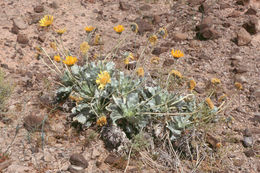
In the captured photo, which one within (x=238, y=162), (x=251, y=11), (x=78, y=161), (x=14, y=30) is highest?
(x=251, y=11)

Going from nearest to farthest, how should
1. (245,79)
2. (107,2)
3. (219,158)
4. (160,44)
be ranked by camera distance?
(219,158)
(245,79)
(160,44)
(107,2)

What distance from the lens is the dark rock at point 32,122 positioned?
3.22 m

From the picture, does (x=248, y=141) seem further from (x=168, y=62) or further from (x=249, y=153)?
(x=168, y=62)

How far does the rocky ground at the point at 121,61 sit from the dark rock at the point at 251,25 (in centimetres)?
1

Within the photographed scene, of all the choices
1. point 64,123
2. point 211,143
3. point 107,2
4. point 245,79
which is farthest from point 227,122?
point 107,2

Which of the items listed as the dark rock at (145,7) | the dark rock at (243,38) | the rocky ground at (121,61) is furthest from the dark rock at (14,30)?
the dark rock at (243,38)

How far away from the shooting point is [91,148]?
3105 mm

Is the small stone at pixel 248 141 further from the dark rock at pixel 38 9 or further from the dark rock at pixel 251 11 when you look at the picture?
the dark rock at pixel 38 9

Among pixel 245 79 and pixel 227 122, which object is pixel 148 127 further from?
pixel 245 79

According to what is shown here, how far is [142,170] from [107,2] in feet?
11.9

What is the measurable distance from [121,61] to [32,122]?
1.56 meters

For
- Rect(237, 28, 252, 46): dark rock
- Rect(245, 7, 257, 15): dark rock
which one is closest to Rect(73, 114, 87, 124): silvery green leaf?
Rect(237, 28, 252, 46): dark rock

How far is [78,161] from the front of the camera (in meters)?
2.87

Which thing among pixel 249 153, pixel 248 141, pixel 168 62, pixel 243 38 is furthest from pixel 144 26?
pixel 249 153
